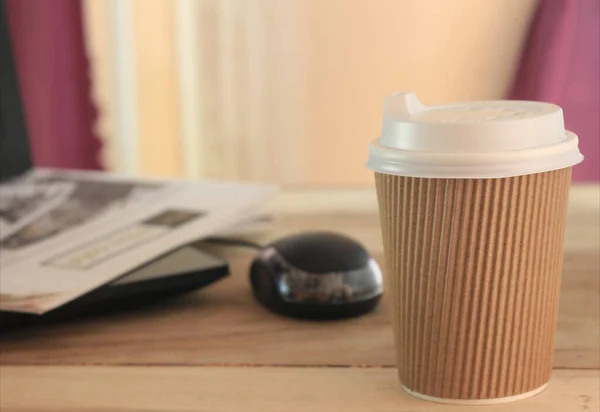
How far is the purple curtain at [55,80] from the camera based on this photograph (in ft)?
3.57

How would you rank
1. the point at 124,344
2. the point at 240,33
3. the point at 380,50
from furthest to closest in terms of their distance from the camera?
the point at 240,33 < the point at 380,50 < the point at 124,344

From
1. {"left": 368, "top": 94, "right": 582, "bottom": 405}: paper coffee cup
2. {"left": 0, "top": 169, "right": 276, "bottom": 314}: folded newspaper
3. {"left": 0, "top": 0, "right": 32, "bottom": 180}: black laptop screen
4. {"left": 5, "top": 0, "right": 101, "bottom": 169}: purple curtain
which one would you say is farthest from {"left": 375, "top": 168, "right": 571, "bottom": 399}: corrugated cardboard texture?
{"left": 5, "top": 0, "right": 101, "bottom": 169}: purple curtain

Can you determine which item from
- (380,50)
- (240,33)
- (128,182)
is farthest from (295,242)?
(240,33)

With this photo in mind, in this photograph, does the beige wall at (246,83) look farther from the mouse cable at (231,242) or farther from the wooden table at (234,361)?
the wooden table at (234,361)

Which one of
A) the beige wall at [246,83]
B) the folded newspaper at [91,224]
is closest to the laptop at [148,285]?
the folded newspaper at [91,224]

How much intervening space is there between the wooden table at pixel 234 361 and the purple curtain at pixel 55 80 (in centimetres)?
72

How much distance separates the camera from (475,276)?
31 cm

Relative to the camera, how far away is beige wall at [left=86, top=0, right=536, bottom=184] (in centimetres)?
97

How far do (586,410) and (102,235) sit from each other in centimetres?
36

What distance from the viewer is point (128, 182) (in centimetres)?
70

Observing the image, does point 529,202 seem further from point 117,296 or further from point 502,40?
point 502,40

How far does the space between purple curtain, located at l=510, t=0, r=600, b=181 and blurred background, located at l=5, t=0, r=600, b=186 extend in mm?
240

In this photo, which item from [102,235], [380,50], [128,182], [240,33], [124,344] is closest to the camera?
[124,344]

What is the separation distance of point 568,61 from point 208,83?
0.66 metres
